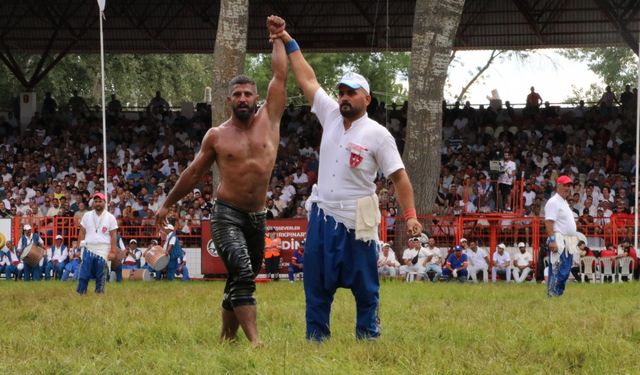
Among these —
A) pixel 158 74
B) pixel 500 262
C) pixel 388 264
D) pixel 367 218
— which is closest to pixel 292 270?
pixel 388 264

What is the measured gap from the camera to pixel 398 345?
791cm

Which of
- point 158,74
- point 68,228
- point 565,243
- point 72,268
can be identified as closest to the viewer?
point 565,243

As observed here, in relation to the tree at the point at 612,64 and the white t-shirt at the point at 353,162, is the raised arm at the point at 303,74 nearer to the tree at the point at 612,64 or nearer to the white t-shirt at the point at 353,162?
Answer: the white t-shirt at the point at 353,162

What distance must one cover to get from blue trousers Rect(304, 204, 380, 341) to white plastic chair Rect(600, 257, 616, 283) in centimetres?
1410

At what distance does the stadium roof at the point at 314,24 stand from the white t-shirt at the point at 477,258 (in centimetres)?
1352

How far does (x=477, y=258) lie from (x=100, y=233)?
27.5 feet

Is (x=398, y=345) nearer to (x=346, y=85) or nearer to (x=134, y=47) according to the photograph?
(x=346, y=85)

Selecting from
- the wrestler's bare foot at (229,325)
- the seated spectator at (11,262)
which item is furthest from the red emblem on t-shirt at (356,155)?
the seated spectator at (11,262)

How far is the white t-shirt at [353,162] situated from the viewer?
8055 millimetres

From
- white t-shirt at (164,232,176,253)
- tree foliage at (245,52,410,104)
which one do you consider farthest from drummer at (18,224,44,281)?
tree foliage at (245,52,410,104)

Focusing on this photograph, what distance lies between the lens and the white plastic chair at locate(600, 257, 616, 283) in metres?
21.4

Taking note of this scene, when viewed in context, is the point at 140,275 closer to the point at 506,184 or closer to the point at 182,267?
the point at 182,267

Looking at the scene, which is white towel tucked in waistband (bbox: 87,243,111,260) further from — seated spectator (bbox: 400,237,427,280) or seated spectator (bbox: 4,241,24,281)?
seated spectator (bbox: 4,241,24,281)

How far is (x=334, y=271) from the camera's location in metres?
8.05
